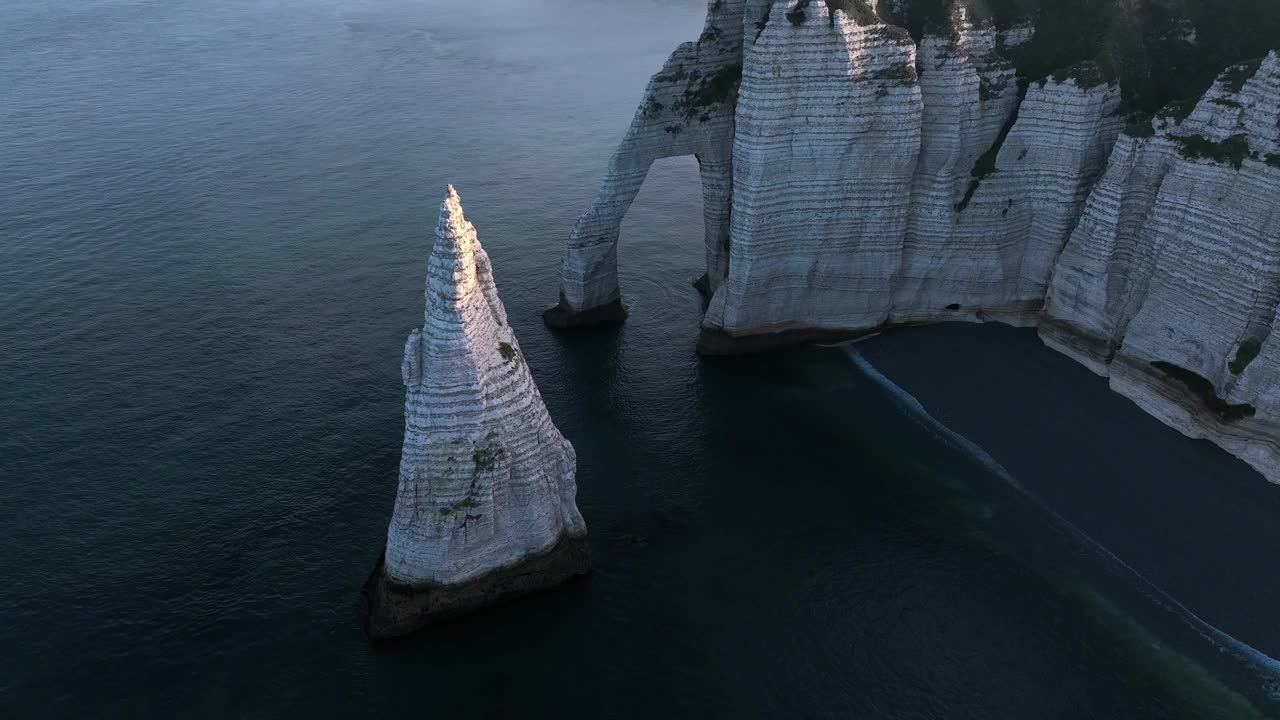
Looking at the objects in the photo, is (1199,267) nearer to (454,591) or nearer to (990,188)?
(990,188)

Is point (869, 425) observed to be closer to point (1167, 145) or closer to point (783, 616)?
point (783, 616)

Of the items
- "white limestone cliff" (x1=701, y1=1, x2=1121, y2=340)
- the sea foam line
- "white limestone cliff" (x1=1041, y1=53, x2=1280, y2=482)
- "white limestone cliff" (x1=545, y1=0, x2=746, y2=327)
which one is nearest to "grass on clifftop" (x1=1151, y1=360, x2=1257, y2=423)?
"white limestone cliff" (x1=1041, y1=53, x2=1280, y2=482)

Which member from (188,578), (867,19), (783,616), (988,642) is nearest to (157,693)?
(188,578)

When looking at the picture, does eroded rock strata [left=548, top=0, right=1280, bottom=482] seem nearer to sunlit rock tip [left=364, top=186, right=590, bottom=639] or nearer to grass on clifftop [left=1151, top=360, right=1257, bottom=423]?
grass on clifftop [left=1151, top=360, right=1257, bottom=423]

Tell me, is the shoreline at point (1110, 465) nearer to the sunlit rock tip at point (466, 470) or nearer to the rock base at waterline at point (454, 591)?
the rock base at waterline at point (454, 591)

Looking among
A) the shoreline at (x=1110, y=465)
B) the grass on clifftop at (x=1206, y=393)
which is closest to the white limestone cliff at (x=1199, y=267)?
the grass on clifftop at (x=1206, y=393)

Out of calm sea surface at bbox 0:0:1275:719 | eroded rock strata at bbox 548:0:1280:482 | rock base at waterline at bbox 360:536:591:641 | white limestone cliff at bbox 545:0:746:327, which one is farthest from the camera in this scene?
white limestone cliff at bbox 545:0:746:327

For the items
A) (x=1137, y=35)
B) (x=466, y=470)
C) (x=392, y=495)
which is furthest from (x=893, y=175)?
(x=392, y=495)
